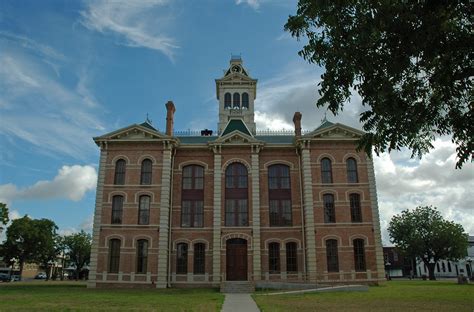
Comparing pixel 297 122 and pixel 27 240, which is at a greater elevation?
pixel 297 122

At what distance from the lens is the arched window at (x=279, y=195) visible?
1303 inches

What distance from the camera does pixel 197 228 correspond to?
3262 centimetres

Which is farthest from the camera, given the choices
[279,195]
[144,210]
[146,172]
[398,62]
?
[279,195]

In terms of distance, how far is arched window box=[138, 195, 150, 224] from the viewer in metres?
32.3

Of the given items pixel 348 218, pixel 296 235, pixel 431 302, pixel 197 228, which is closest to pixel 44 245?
pixel 197 228

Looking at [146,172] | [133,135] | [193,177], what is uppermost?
[133,135]

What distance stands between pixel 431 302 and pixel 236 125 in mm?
22444

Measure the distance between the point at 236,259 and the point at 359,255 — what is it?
9722 mm

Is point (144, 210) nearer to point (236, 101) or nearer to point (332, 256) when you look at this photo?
point (236, 101)

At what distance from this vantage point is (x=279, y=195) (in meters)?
33.6

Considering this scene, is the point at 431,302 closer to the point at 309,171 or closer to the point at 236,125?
the point at 309,171

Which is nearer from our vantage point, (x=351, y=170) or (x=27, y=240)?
(x=351, y=170)

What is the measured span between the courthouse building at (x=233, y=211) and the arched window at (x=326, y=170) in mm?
84

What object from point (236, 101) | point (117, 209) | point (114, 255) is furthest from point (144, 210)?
point (236, 101)
